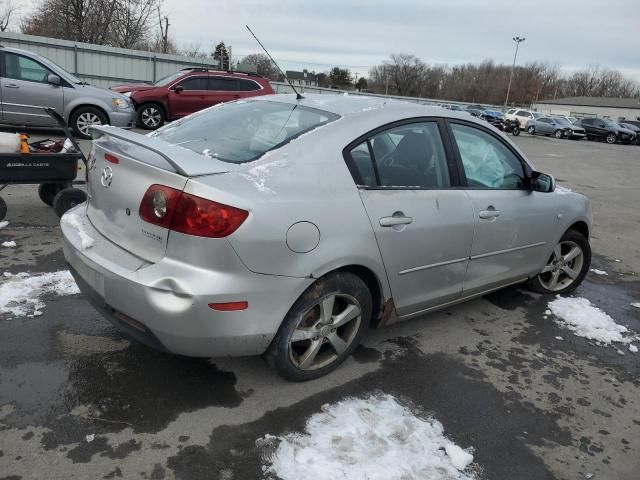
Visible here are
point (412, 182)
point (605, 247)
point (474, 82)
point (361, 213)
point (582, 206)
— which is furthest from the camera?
point (474, 82)

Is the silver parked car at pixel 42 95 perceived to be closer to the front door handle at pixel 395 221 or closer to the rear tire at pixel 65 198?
the rear tire at pixel 65 198

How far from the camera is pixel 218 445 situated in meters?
2.47

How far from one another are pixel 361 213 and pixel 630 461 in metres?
1.86

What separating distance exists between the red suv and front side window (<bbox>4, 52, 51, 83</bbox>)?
360 centimetres

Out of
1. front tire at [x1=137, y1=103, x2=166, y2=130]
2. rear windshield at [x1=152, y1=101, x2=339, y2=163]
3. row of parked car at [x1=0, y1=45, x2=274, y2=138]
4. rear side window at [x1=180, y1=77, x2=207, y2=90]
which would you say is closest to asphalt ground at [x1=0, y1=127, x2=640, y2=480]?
rear windshield at [x1=152, y1=101, x2=339, y2=163]

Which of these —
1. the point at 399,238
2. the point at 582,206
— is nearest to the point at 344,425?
the point at 399,238

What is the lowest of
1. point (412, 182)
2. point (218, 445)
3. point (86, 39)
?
point (218, 445)

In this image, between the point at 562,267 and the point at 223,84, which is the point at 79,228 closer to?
the point at 562,267

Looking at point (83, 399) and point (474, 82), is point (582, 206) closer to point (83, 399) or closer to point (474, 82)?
point (83, 399)

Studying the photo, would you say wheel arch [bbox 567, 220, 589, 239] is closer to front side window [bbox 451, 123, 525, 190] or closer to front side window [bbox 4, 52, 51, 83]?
front side window [bbox 451, 123, 525, 190]

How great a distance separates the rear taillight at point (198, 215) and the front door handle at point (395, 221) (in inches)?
34.9

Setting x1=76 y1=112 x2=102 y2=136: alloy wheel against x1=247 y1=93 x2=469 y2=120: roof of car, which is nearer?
x1=247 y1=93 x2=469 y2=120: roof of car

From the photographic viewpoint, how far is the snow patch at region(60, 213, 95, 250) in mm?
2875

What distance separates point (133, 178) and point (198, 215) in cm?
51
